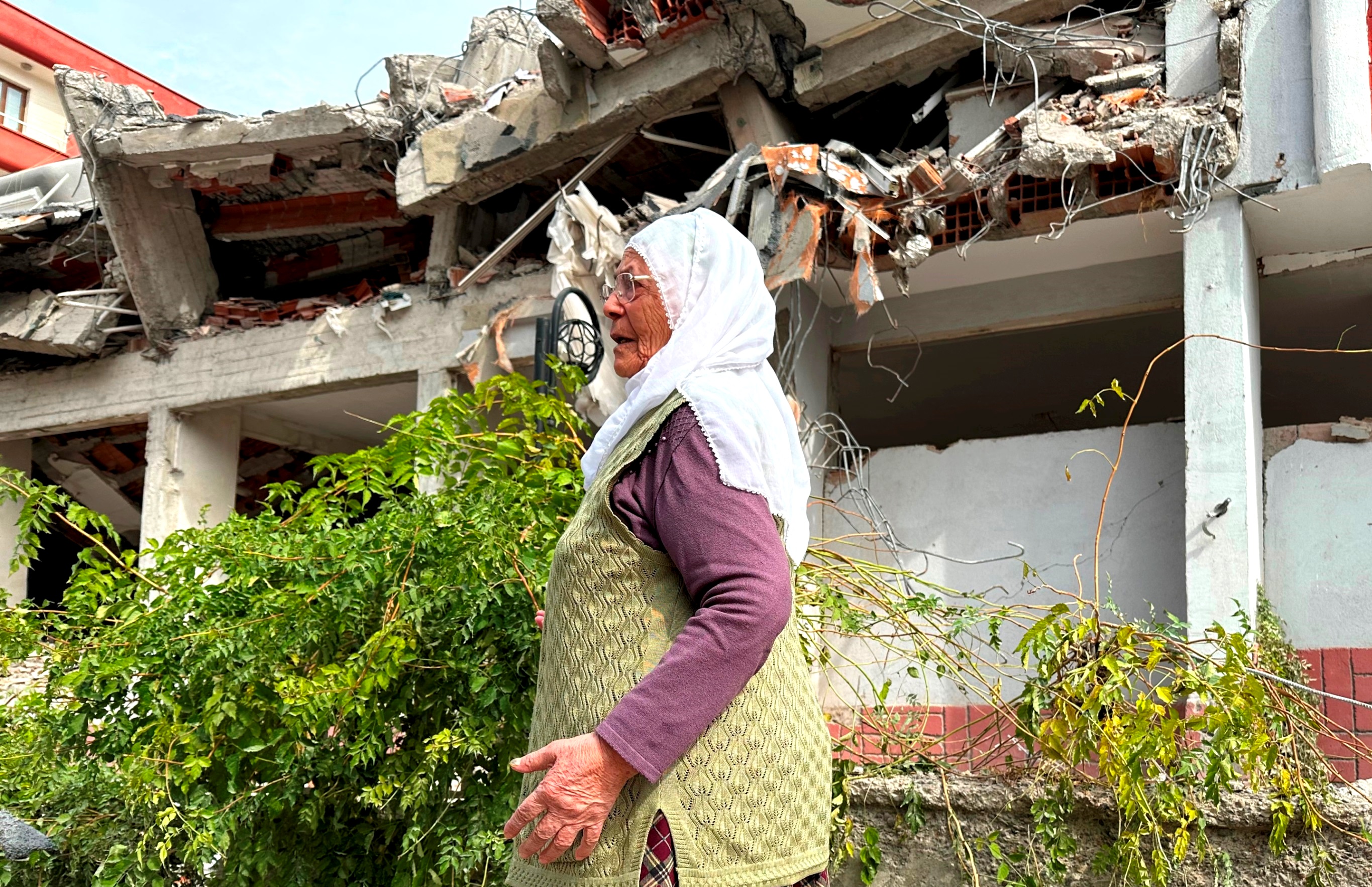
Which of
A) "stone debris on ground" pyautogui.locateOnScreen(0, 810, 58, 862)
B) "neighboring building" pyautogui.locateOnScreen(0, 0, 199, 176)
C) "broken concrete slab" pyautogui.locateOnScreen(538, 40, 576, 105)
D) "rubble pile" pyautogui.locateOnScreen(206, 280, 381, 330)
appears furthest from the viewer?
"neighboring building" pyautogui.locateOnScreen(0, 0, 199, 176)

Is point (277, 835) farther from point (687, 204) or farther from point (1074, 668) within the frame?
point (687, 204)

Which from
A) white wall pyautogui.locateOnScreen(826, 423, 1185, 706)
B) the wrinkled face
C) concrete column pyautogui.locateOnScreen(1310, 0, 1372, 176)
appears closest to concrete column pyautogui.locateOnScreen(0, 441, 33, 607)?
white wall pyautogui.locateOnScreen(826, 423, 1185, 706)

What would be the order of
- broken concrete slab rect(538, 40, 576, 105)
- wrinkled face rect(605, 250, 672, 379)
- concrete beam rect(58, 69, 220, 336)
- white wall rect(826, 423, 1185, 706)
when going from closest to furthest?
1. wrinkled face rect(605, 250, 672, 379)
2. white wall rect(826, 423, 1185, 706)
3. broken concrete slab rect(538, 40, 576, 105)
4. concrete beam rect(58, 69, 220, 336)

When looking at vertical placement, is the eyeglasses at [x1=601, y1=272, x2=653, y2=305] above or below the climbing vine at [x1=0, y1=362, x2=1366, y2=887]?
above

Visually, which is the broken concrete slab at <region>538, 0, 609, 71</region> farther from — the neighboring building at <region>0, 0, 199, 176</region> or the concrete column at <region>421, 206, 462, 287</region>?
the neighboring building at <region>0, 0, 199, 176</region>

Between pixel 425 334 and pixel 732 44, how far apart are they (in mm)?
3029

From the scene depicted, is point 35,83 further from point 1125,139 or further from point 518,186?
point 1125,139

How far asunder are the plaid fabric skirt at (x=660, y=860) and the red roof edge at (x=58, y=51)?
70.9 feet

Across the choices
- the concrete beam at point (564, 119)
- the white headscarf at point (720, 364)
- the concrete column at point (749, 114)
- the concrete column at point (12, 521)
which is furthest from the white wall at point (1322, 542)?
the concrete column at point (12, 521)

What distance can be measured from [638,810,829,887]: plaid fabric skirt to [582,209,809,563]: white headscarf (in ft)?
1.55

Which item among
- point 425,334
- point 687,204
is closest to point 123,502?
point 425,334

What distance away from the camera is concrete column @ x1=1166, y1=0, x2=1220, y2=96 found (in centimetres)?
511

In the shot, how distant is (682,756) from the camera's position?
1495mm

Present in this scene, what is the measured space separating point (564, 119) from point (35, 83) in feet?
66.4
